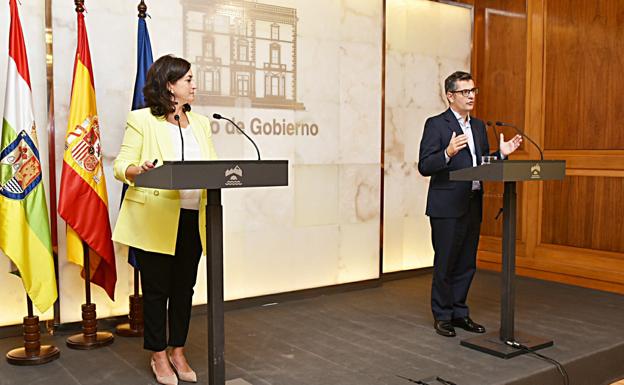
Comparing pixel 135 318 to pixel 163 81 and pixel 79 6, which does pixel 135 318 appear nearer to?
pixel 163 81

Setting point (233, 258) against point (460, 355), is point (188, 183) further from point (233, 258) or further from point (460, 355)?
point (233, 258)

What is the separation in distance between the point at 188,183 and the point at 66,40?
207cm

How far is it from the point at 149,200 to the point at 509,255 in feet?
6.79

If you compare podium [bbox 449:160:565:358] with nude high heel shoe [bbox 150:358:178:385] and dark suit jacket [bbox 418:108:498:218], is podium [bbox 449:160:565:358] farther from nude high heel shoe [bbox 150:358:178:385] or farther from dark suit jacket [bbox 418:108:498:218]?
nude high heel shoe [bbox 150:358:178:385]

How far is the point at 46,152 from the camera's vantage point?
13.3 feet

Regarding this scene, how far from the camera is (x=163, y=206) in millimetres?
3025

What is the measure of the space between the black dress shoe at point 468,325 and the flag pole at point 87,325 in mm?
2186

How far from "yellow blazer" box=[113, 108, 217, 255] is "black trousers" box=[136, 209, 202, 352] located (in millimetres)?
86

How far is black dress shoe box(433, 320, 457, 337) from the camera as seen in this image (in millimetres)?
4051

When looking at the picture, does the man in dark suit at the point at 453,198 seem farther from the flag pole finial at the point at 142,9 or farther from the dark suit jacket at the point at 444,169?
A: the flag pole finial at the point at 142,9

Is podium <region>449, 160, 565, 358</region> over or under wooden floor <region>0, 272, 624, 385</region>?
over

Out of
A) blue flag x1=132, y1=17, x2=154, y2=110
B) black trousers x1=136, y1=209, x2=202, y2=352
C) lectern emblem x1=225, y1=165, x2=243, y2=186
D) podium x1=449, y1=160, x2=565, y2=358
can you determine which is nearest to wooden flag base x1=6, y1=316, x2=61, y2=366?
black trousers x1=136, y1=209, x2=202, y2=352

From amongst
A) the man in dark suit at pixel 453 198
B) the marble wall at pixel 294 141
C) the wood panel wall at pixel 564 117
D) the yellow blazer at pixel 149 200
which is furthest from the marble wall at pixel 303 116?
the man in dark suit at pixel 453 198

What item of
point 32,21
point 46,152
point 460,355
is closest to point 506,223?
point 460,355
